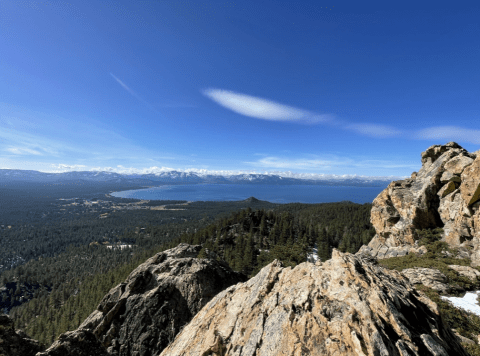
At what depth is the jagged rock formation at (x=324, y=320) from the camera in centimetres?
619

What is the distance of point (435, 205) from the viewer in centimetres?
3384

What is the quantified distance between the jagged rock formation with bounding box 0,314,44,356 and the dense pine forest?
28.5 meters

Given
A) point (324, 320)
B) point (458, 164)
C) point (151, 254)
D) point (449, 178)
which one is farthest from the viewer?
point (151, 254)

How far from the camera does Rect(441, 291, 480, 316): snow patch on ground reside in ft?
47.0

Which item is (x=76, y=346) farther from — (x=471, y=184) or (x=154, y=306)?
(x=471, y=184)

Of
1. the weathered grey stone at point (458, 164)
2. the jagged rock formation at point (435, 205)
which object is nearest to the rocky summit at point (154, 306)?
the jagged rock formation at point (435, 205)

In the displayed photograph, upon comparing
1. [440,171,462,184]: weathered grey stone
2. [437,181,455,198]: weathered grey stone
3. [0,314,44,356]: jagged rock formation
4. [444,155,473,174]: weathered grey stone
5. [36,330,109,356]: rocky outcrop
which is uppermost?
[444,155,473,174]: weathered grey stone

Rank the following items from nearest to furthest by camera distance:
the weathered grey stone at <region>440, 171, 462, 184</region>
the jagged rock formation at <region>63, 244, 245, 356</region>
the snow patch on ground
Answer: the jagged rock formation at <region>63, 244, 245, 356</region>, the snow patch on ground, the weathered grey stone at <region>440, 171, 462, 184</region>

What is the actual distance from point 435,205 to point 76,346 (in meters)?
48.2

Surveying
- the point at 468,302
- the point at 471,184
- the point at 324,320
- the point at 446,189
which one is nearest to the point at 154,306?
the point at 324,320

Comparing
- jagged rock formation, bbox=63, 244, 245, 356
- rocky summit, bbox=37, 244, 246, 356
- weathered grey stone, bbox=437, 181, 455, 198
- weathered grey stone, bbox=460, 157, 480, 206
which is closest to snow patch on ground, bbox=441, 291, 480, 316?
weathered grey stone, bbox=460, 157, 480, 206

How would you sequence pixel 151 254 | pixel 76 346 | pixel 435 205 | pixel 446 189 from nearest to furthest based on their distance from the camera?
pixel 76 346 < pixel 446 189 < pixel 435 205 < pixel 151 254

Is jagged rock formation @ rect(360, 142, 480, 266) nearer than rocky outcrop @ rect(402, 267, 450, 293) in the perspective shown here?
No

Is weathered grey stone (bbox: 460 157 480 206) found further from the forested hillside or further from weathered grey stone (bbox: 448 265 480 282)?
the forested hillside
